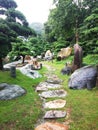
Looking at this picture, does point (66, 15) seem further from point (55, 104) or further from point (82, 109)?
point (82, 109)

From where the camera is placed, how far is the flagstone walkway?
7.05 metres

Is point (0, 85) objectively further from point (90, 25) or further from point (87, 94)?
point (90, 25)

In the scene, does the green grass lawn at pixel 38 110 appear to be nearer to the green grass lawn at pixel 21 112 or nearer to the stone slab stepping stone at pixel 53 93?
the green grass lawn at pixel 21 112

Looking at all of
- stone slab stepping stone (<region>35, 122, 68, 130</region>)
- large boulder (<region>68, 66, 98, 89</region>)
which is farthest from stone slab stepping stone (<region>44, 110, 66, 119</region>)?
large boulder (<region>68, 66, 98, 89</region>)

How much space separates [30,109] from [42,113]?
0.70m

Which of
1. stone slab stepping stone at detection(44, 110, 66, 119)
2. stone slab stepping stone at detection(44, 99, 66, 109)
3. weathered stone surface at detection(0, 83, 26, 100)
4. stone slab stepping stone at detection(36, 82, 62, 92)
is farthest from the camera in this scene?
stone slab stepping stone at detection(36, 82, 62, 92)

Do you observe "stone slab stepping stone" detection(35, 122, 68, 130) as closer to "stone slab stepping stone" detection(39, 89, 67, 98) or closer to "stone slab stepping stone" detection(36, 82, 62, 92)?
"stone slab stepping stone" detection(39, 89, 67, 98)

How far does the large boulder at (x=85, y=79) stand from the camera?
456 inches

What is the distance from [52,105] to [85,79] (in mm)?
3658

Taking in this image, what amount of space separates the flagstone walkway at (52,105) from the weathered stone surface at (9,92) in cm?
118

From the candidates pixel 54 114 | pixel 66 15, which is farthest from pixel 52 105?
pixel 66 15

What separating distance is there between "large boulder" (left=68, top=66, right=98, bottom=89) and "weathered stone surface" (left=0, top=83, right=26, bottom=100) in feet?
10.6

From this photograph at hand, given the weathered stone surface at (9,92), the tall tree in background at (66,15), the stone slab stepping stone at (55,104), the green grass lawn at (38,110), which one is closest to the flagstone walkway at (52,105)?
the stone slab stepping stone at (55,104)

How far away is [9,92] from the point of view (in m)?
10.5
